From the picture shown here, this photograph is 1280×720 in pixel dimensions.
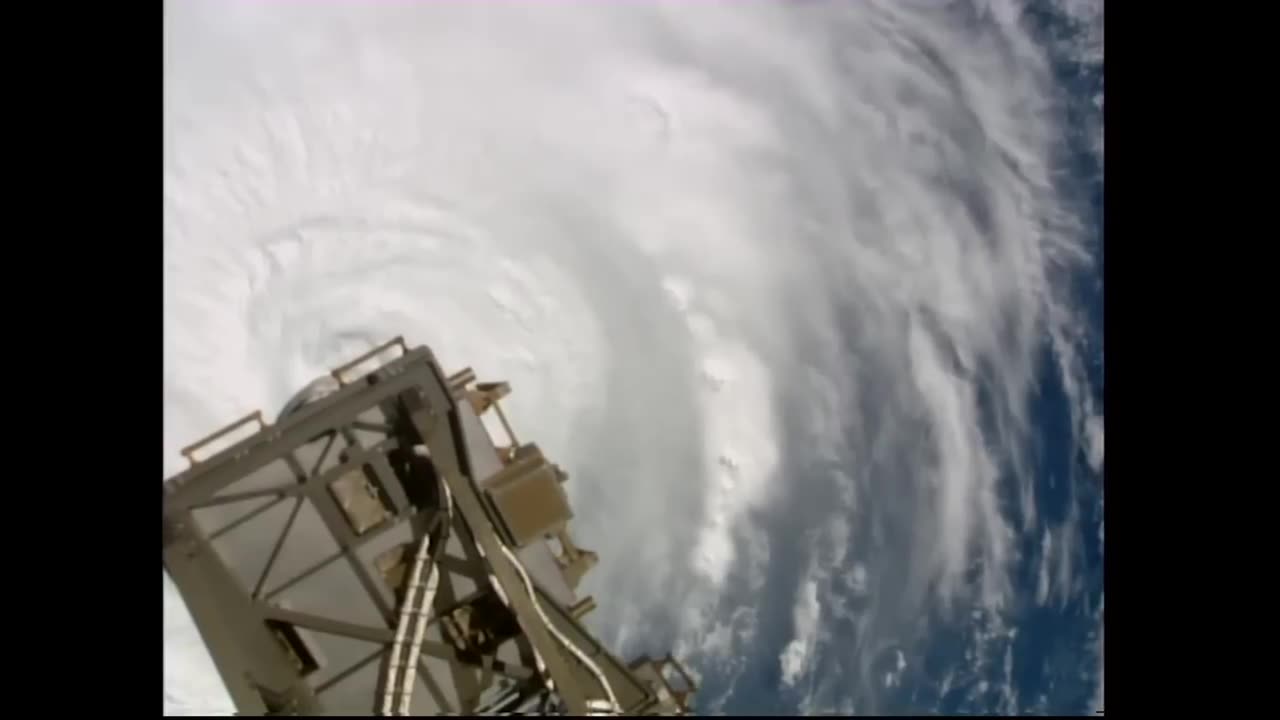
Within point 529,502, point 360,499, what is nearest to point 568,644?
point 529,502

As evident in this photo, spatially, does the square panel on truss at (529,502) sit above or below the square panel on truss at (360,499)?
below

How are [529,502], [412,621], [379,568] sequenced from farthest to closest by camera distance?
[529,502]
[379,568]
[412,621]

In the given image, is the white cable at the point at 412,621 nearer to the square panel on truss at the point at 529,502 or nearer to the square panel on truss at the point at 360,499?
the square panel on truss at the point at 360,499

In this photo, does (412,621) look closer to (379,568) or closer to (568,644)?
(379,568)

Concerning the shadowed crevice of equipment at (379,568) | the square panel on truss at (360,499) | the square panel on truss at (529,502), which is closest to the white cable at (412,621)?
the shadowed crevice of equipment at (379,568)

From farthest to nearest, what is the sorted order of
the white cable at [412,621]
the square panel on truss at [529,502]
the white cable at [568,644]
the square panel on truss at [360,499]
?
the square panel on truss at [529,502] < the square panel on truss at [360,499] < the white cable at [568,644] < the white cable at [412,621]

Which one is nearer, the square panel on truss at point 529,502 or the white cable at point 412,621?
the white cable at point 412,621
